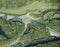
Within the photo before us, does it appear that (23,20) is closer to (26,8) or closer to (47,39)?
(26,8)

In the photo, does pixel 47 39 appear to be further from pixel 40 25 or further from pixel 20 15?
pixel 20 15

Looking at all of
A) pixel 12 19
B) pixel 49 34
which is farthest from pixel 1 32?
pixel 49 34

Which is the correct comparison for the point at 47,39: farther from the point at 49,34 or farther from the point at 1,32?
the point at 1,32

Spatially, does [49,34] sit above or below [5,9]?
below

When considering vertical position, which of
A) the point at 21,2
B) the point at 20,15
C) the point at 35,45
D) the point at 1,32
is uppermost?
the point at 21,2

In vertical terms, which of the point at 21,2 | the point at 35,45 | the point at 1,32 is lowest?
the point at 35,45

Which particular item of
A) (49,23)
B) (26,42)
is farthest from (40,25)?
(26,42)

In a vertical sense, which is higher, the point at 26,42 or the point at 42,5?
the point at 42,5

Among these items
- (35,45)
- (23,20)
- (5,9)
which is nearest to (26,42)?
(35,45)
